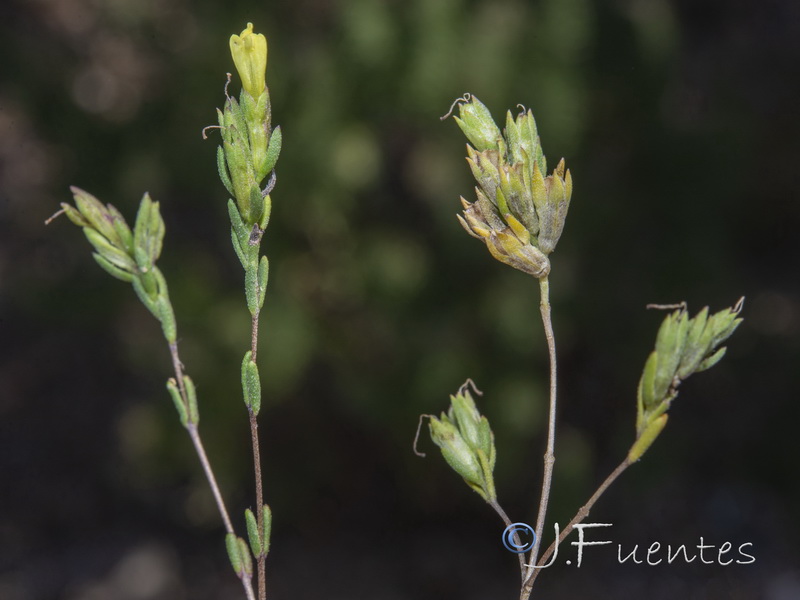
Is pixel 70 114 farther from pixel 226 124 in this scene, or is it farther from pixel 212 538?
pixel 226 124

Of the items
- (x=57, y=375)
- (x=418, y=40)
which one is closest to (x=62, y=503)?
(x=57, y=375)

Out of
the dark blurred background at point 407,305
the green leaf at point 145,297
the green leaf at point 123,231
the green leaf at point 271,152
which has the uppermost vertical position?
the green leaf at point 271,152

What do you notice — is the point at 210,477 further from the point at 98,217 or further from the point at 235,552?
the point at 98,217

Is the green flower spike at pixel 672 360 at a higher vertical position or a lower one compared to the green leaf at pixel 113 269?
lower

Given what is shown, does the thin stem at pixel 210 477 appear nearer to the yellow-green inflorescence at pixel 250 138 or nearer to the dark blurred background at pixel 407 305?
the yellow-green inflorescence at pixel 250 138

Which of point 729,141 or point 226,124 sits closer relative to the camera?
point 226,124

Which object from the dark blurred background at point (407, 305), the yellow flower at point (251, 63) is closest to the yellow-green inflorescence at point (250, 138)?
the yellow flower at point (251, 63)
